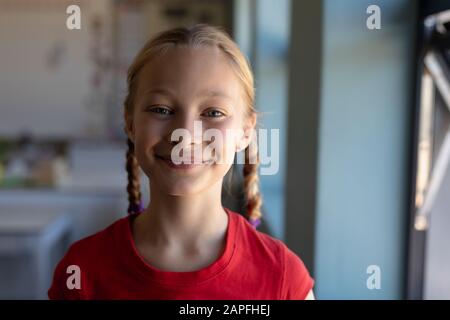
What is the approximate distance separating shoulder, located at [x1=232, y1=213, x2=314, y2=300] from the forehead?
15 cm

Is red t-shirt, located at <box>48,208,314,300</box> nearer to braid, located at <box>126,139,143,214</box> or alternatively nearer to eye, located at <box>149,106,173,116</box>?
braid, located at <box>126,139,143,214</box>

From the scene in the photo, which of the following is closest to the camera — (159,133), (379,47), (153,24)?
(159,133)

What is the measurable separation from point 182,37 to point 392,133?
288mm

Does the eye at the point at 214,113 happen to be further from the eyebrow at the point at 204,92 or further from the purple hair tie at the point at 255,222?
the purple hair tie at the point at 255,222

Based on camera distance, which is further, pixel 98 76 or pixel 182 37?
pixel 98 76

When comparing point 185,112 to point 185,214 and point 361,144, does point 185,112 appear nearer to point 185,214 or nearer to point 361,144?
point 185,214

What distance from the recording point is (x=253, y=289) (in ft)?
1.49

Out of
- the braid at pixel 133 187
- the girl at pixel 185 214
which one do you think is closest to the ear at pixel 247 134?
the girl at pixel 185 214

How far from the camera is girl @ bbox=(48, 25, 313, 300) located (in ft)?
1.37

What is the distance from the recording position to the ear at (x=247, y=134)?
45cm

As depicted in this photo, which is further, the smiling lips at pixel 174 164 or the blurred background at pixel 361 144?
the blurred background at pixel 361 144

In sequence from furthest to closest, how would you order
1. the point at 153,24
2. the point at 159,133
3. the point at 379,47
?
1. the point at 153,24
2. the point at 379,47
3. the point at 159,133

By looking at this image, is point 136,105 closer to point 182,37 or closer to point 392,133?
point 182,37
